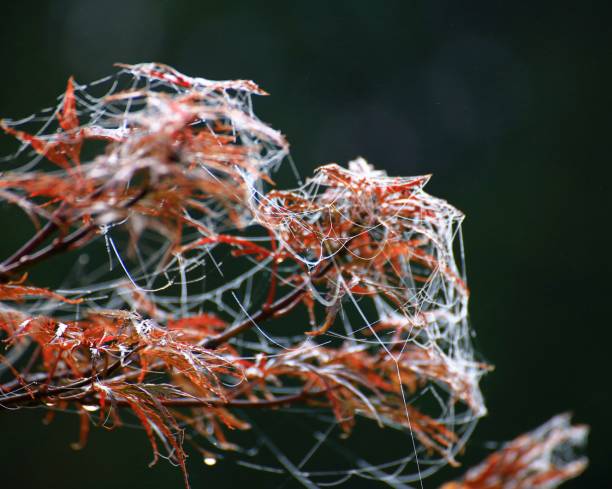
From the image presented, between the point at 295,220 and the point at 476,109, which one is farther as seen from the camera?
the point at 476,109

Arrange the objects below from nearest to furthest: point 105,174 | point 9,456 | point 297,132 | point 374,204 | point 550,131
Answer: point 105,174 < point 374,204 < point 9,456 < point 297,132 < point 550,131

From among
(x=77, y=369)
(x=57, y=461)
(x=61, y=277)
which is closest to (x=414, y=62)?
(x=61, y=277)

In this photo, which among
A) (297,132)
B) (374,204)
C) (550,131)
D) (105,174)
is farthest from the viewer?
(550,131)

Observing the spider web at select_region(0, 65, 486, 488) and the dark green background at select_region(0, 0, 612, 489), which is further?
the dark green background at select_region(0, 0, 612, 489)

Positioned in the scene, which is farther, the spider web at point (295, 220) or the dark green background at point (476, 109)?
the dark green background at point (476, 109)

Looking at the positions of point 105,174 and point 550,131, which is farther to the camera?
point 550,131

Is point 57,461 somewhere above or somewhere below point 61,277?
below

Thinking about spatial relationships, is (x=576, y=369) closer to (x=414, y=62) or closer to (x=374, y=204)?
(x=414, y=62)

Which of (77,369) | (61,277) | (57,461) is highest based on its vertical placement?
(77,369)
